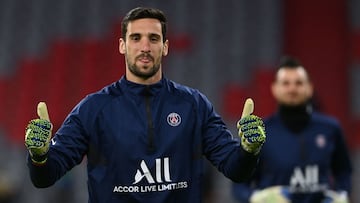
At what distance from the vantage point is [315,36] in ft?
27.1

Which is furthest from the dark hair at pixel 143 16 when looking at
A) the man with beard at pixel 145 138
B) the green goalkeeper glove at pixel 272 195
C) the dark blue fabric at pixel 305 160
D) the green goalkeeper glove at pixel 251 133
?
the dark blue fabric at pixel 305 160

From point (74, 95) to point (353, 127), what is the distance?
9.49ft

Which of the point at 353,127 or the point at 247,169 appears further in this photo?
the point at 353,127

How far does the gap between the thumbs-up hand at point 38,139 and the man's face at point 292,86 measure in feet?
6.54

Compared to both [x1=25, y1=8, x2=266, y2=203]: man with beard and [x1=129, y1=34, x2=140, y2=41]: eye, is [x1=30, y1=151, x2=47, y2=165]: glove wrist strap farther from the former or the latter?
[x1=129, y1=34, x2=140, y2=41]: eye

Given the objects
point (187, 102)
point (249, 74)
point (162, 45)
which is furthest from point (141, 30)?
point (249, 74)

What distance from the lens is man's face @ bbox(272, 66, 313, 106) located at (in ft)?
14.4

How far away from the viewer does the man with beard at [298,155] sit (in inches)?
168

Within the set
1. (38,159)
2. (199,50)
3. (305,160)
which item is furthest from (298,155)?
(199,50)

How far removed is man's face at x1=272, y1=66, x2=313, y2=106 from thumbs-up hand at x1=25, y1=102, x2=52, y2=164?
1.99 meters

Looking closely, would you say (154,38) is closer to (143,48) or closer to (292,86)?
(143,48)

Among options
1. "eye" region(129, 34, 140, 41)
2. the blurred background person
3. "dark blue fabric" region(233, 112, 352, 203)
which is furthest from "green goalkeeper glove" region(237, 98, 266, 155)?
the blurred background person

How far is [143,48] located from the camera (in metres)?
2.89

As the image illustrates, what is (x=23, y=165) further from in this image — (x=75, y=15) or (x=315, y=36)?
(x=315, y=36)
